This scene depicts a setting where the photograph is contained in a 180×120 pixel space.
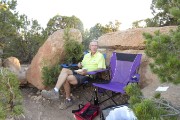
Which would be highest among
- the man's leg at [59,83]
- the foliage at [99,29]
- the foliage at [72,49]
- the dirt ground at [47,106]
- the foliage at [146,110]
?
the foliage at [99,29]

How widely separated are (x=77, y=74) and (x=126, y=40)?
122cm

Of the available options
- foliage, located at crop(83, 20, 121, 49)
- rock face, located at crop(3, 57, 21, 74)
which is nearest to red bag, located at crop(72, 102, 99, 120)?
rock face, located at crop(3, 57, 21, 74)

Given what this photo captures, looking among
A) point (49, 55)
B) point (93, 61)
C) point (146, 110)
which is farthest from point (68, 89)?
point (146, 110)

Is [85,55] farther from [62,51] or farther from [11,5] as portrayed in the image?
[11,5]

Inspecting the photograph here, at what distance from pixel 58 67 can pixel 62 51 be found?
1.14ft

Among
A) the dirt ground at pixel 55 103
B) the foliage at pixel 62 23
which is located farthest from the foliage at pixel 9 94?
the foliage at pixel 62 23

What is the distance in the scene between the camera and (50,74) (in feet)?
17.0

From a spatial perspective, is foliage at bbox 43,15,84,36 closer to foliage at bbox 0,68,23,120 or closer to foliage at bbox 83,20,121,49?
foliage at bbox 83,20,121,49

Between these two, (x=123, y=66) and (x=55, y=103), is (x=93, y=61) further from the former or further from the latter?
(x=55, y=103)

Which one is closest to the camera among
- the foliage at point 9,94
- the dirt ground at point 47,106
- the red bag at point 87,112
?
the foliage at point 9,94

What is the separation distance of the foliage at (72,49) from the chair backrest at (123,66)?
640 millimetres

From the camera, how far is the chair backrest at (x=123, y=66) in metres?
4.88

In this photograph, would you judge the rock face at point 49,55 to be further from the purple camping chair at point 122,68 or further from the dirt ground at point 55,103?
the purple camping chair at point 122,68

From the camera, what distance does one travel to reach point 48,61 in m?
5.30
